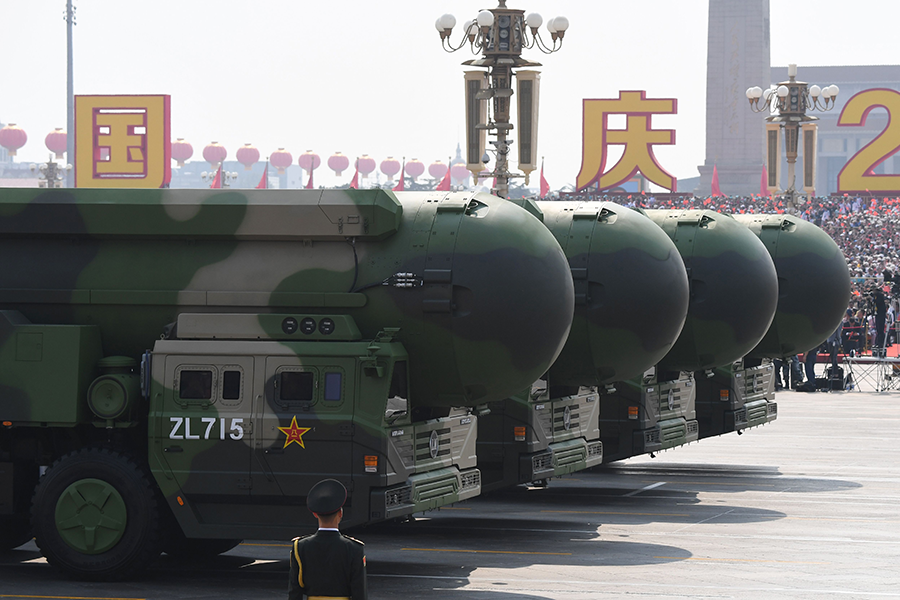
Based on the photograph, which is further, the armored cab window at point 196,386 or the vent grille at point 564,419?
the vent grille at point 564,419

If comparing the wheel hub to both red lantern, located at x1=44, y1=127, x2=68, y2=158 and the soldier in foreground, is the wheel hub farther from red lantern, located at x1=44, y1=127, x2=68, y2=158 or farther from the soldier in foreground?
red lantern, located at x1=44, y1=127, x2=68, y2=158

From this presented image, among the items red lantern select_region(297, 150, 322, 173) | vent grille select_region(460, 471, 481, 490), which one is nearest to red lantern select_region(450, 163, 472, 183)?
red lantern select_region(297, 150, 322, 173)

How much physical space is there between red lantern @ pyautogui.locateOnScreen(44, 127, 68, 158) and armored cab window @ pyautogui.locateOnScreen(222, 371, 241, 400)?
118 metres

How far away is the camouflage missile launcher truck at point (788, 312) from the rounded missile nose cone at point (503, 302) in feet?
28.0

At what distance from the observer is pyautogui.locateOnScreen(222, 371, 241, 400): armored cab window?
11.7 m

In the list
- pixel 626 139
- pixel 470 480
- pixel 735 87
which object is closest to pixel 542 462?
pixel 470 480

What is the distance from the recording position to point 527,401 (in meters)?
14.9

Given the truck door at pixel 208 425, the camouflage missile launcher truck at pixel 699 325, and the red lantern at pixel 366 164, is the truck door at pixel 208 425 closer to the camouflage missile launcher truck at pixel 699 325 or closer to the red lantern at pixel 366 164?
the camouflage missile launcher truck at pixel 699 325

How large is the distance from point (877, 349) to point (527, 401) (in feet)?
77.5

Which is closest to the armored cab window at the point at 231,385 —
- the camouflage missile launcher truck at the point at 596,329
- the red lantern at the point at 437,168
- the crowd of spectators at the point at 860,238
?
the camouflage missile launcher truck at the point at 596,329

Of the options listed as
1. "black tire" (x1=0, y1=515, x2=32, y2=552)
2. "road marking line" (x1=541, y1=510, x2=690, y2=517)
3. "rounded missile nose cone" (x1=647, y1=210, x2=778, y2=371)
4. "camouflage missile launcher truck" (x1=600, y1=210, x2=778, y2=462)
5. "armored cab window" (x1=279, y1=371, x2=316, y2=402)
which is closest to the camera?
"armored cab window" (x1=279, y1=371, x2=316, y2=402)

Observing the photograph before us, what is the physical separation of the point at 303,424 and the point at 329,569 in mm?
4608

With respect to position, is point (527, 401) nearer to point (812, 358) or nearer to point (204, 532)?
point (204, 532)

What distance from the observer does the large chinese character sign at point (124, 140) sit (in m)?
79.4
